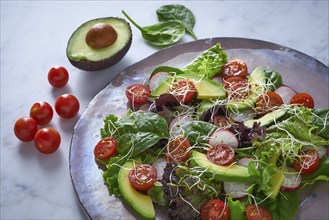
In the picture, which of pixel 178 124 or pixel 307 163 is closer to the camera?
pixel 307 163

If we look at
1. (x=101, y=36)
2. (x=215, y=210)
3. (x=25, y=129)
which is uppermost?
(x=101, y=36)

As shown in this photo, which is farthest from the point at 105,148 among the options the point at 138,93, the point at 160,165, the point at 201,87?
the point at 201,87

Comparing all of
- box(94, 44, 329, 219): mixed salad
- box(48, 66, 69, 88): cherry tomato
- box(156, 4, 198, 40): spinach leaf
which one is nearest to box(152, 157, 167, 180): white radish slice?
box(94, 44, 329, 219): mixed salad

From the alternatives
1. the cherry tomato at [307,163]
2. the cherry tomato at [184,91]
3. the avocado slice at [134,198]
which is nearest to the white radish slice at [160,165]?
the avocado slice at [134,198]

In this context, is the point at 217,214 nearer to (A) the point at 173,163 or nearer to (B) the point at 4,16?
(A) the point at 173,163

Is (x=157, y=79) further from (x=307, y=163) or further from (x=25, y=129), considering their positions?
(x=307, y=163)

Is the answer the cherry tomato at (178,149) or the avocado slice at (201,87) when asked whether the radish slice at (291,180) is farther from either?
the avocado slice at (201,87)
